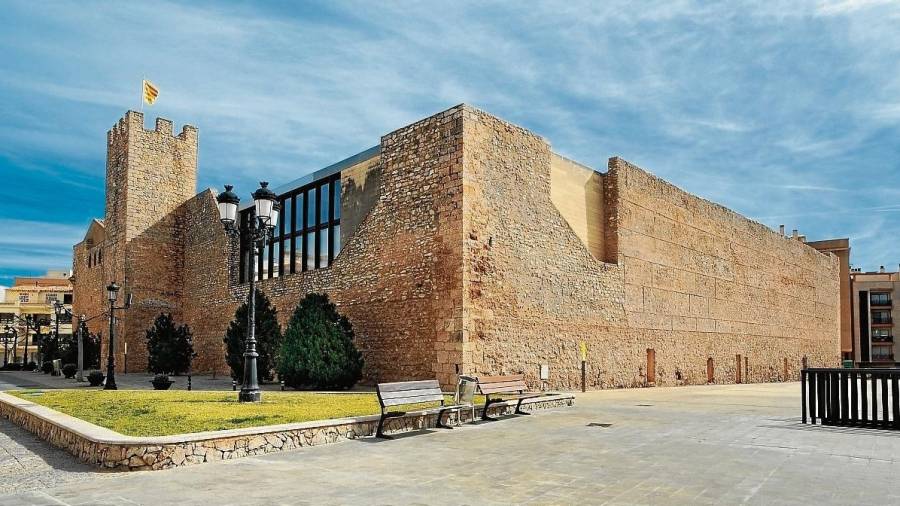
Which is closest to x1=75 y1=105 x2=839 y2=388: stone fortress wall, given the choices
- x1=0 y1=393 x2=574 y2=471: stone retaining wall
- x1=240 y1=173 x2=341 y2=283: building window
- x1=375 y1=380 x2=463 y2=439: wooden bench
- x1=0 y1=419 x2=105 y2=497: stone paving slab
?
x1=240 y1=173 x2=341 y2=283: building window

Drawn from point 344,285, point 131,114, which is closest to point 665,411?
point 344,285

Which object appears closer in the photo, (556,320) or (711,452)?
(711,452)

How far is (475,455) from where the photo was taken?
27.2ft

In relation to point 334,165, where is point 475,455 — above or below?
below

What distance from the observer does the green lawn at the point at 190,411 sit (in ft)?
30.6

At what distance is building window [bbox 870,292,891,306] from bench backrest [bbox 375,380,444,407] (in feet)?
257

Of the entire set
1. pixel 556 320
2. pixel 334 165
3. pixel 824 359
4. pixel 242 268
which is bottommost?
pixel 824 359

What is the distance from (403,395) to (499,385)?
244cm

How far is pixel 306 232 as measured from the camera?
25688mm

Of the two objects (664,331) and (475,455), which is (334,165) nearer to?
(664,331)

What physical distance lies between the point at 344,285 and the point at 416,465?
A: 14747 mm

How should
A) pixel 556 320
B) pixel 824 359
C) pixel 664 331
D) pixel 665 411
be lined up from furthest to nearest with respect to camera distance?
1. pixel 824 359
2. pixel 664 331
3. pixel 556 320
4. pixel 665 411

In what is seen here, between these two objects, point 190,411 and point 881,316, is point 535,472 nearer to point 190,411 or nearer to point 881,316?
point 190,411

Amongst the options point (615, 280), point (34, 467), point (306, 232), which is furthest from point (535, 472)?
point (306, 232)
